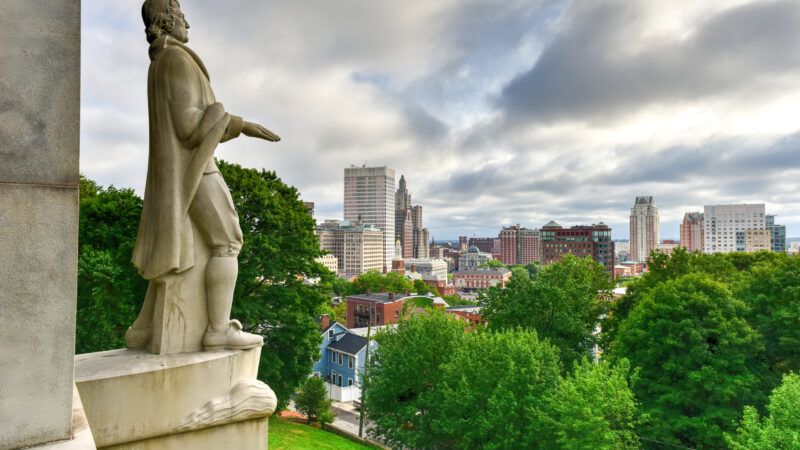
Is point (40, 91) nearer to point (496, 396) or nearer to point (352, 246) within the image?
point (496, 396)

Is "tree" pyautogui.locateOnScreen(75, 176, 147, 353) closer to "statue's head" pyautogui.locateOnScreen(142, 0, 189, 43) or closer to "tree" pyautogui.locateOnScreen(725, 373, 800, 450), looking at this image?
"statue's head" pyautogui.locateOnScreen(142, 0, 189, 43)

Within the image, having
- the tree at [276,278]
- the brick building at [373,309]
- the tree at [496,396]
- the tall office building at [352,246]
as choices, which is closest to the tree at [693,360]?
the tree at [496,396]

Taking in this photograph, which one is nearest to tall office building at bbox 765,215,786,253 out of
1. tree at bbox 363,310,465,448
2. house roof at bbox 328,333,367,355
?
house roof at bbox 328,333,367,355

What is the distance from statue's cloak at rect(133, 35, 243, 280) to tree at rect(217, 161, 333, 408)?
13340 millimetres

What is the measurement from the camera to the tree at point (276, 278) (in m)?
18.1

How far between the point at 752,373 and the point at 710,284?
3853 millimetres

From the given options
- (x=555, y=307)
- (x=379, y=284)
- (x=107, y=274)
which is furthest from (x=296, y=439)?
(x=379, y=284)

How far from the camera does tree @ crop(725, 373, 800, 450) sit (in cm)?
1311

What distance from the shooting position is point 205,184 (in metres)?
4.75

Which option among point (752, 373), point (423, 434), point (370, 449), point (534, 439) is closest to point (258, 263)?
point (423, 434)

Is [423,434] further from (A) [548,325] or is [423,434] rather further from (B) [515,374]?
(A) [548,325]

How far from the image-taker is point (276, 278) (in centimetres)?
1898

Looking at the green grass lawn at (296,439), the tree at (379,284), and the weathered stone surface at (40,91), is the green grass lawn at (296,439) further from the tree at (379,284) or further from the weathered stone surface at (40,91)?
the tree at (379,284)

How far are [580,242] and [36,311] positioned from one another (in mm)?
145294
